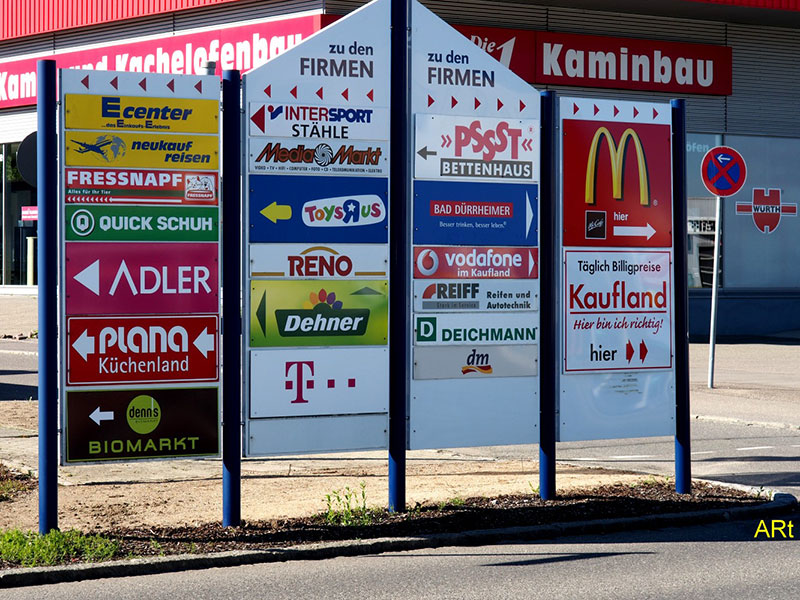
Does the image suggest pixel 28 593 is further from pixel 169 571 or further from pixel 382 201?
pixel 382 201

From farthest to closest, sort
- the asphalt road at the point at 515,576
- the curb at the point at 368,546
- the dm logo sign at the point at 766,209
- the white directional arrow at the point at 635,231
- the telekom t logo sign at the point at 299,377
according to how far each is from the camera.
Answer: the dm logo sign at the point at 766,209 < the white directional arrow at the point at 635,231 < the telekom t logo sign at the point at 299,377 < the curb at the point at 368,546 < the asphalt road at the point at 515,576

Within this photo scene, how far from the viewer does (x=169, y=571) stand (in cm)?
680

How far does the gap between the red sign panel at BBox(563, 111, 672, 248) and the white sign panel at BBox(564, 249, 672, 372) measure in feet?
0.45

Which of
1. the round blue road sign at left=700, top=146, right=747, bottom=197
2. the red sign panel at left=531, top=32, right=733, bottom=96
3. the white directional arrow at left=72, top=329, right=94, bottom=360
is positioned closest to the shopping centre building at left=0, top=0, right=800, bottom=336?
the red sign panel at left=531, top=32, right=733, bottom=96

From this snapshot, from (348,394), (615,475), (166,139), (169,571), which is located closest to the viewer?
(169,571)

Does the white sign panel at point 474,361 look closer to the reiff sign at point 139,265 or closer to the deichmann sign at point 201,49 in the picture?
the reiff sign at point 139,265

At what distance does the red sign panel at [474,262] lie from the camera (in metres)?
8.41

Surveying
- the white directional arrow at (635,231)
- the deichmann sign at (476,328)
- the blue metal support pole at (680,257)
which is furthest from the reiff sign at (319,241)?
the blue metal support pole at (680,257)

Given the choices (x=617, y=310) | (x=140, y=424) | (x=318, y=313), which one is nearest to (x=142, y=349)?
(x=140, y=424)

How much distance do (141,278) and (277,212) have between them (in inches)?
40.2

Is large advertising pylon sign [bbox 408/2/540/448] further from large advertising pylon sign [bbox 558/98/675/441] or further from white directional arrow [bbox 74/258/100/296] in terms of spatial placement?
white directional arrow [bbox 74/258/100/296]

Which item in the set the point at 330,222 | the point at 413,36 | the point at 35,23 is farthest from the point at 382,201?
the point at 35,23

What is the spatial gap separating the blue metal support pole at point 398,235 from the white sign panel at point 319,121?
131 mm

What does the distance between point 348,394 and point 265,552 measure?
146 cm
